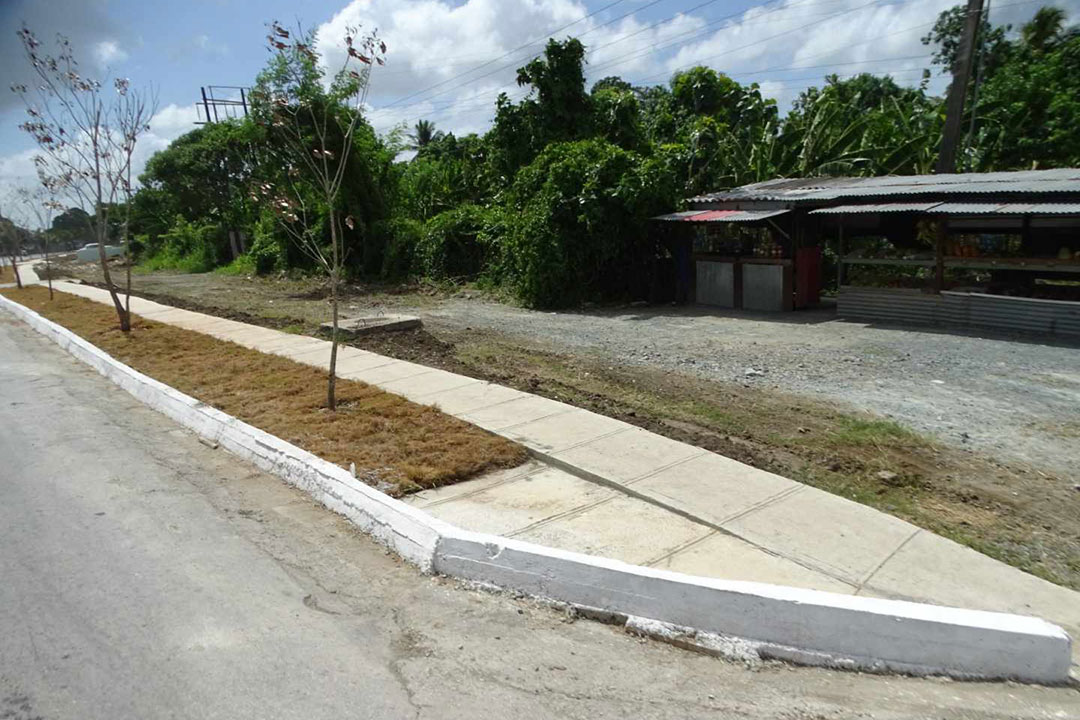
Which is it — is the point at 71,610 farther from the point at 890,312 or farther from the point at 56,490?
the point at 890,312

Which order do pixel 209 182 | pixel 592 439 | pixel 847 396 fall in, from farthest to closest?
pixel 209 182
pixel 847 396
pixel 592 439

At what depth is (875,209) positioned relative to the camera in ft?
44.5

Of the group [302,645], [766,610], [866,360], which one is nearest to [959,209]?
[866,360]

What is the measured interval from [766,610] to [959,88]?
678 inches

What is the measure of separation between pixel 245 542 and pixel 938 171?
17.3 meters

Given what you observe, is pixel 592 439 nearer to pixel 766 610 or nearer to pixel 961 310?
pixel 766 610

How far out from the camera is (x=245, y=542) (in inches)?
199

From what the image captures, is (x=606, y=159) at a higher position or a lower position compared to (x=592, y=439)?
higher

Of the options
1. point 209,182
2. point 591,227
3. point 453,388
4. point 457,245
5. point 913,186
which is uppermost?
point 209,182

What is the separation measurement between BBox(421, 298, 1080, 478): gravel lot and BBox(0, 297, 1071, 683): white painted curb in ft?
10.5

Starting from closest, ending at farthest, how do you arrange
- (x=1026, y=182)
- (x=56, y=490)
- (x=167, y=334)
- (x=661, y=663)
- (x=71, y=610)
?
(x=661, y=663)
(x=71, y=610)
(x=56, y=490)
(x=1026, y=182)
(x=167, y=334)

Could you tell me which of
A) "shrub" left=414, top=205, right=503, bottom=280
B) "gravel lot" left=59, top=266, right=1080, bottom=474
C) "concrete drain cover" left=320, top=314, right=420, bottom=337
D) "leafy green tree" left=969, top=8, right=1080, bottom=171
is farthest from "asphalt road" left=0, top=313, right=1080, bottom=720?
"leafy green tree" left=969, top=8, right=1080, bottom=171

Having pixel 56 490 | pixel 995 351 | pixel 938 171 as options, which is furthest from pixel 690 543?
pixel 938 171

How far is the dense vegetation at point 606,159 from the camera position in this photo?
17.3 metres
